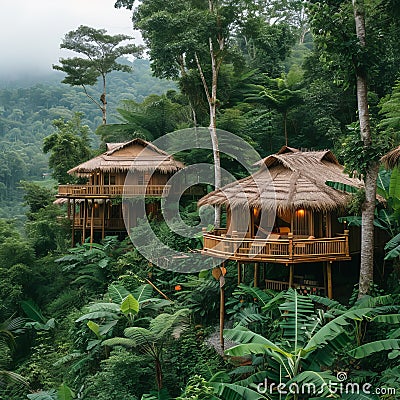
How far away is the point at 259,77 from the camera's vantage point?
28.1m

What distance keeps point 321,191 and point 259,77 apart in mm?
15684

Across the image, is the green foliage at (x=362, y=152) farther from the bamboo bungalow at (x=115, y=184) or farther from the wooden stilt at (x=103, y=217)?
the wooden stilt at (x=103, y=217)

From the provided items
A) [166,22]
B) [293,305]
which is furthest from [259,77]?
[293,305]

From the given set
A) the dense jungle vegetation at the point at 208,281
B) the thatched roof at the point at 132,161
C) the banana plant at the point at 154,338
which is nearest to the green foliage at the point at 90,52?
the dense jungle vegetation at the point at 208,281

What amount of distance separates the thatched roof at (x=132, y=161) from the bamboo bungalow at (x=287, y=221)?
7.99 metres

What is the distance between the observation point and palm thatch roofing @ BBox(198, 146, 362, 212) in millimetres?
13702

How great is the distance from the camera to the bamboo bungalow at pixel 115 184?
2264 centimetres

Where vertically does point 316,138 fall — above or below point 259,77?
below

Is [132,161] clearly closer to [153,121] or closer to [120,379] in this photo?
[153,121]

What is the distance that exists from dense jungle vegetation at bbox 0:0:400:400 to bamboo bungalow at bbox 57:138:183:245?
4.50 ft

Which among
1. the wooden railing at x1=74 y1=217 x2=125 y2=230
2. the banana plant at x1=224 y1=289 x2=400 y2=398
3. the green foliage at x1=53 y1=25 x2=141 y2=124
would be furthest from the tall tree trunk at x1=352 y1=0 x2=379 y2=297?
the green foliage at x1=53 y1=25 x2=141 y2=124

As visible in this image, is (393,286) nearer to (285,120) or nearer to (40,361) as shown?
(40,361)

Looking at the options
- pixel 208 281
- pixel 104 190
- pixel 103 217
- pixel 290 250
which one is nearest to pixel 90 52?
pixel 104 190

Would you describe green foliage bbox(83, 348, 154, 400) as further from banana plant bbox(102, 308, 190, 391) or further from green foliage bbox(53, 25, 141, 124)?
green foliage bbox(53, 25, 141, 124)
